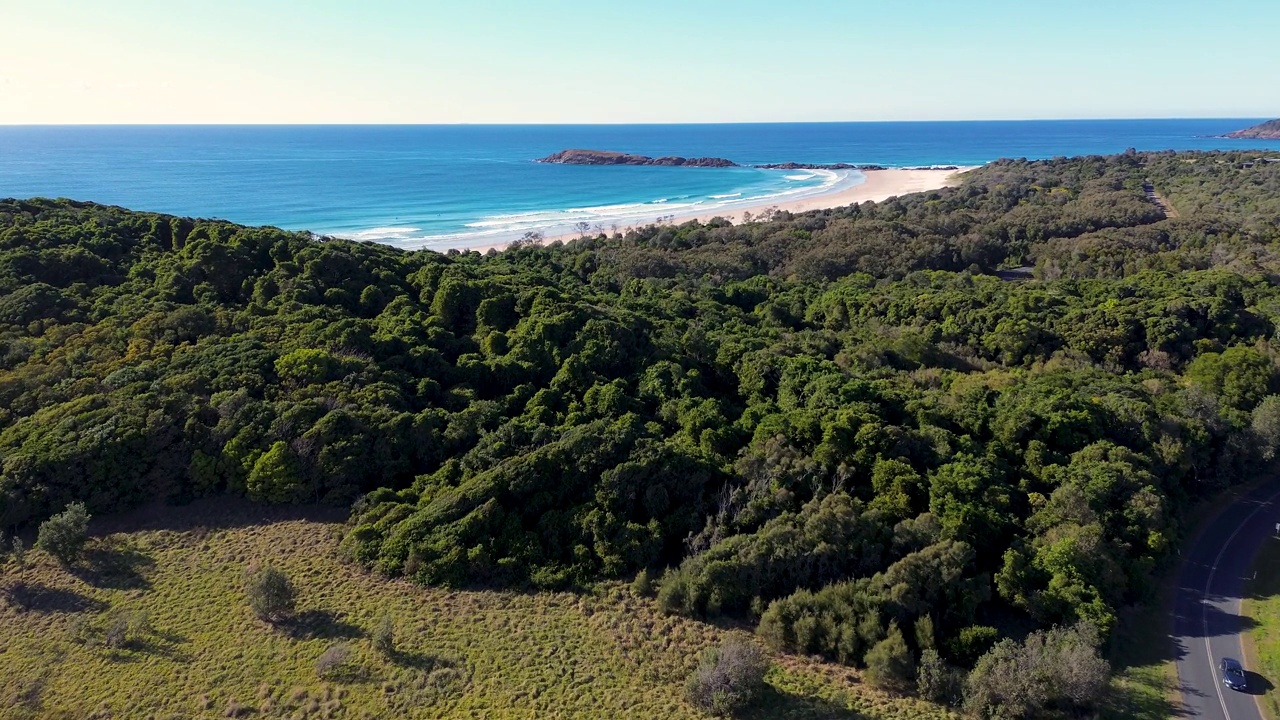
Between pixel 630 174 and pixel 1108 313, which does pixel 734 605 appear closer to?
pixel 1108 313

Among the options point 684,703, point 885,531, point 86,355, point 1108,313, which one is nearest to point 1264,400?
point 1108,313

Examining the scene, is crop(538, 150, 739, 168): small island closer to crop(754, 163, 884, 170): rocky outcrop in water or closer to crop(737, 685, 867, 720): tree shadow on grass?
crop(754, 163, 884, 170): rocky outcrop in water

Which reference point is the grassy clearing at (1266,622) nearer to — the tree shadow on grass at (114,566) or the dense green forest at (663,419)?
the dense green forest at (663,419)

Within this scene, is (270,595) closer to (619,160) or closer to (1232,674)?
(1232,674)

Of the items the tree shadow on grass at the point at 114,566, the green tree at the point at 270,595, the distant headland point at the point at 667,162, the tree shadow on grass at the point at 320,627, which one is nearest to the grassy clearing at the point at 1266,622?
the tree shadow on grass at the point at 320,627

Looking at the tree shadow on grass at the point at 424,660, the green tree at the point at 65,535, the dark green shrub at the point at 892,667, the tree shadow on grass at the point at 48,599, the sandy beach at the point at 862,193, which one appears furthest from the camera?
the sandy beach at the point at 862,193

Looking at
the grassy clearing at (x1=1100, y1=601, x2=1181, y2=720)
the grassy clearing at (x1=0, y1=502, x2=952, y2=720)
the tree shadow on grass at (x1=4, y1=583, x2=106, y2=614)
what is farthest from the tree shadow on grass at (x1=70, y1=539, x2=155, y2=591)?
the grassy clearing at (x1=1100, y1=601, x2=1181, y2=720)
